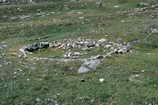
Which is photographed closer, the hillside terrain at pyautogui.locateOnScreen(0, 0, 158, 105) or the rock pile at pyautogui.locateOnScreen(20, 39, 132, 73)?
the hillside terrain at pyautogui.locateOnScreen(0, 0, 158, 105)

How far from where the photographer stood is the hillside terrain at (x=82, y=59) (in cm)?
1939

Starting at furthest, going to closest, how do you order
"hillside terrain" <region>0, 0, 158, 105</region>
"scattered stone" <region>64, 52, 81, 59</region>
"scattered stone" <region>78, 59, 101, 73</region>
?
"scattered stone" <region>64, 52, 81, 59</region>, "scattered stone" <region>78, 59, 101, 73</region>, "hillside terrain" <region>0, 0, 158, 105</region>

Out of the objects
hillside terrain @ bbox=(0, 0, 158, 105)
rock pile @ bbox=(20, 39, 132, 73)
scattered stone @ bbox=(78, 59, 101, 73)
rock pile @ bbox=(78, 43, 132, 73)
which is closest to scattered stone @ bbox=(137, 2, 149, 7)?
hillside terrain @ bbox=(0, 0, 158, 105)

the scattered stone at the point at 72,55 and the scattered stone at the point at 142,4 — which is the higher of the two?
the scattered stone at the point at 72,55

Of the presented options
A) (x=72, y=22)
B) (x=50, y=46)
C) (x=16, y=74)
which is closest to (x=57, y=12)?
(x=72, y=22)

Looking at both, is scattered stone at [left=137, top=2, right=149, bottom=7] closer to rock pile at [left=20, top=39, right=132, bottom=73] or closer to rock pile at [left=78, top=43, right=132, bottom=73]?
rock pile at [left=20, top=39, right=132, bottom=73]

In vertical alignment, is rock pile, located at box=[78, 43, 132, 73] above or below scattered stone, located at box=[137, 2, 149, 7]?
above

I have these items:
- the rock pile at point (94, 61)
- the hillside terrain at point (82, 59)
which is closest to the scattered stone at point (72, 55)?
the hillside terrain at point (82, 59)

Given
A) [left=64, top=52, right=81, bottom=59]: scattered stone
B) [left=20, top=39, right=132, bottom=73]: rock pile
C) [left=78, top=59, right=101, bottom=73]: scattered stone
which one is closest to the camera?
[left=78, top=59, right=101, bottom=73]: scattered stone

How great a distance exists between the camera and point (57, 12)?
58812 mm

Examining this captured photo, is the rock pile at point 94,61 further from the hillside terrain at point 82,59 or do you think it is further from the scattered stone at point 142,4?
the scattered stone at point 142,4

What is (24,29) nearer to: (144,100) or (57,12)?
(57,12)

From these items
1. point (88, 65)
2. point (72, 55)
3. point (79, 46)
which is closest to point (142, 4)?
point (79, 46)

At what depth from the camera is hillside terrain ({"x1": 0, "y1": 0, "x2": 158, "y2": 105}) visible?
19.4m
